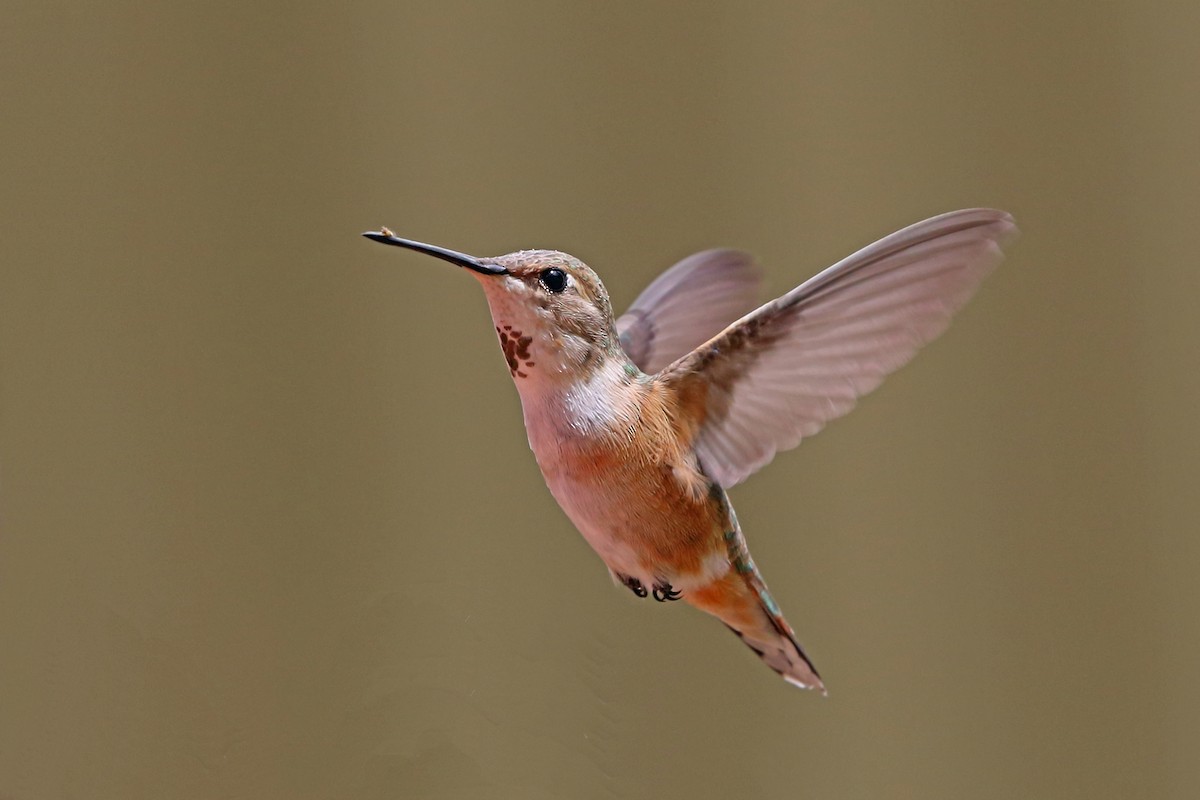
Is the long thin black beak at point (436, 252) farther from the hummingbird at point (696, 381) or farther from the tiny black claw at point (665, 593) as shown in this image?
the tiny black claw at point (665, 593)

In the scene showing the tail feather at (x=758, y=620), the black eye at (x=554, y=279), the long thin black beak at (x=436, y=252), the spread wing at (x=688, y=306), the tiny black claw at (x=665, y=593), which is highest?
the long thin black beak at (x=436, y=252)

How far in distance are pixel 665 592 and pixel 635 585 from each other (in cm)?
2

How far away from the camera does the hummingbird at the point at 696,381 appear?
0.63 m

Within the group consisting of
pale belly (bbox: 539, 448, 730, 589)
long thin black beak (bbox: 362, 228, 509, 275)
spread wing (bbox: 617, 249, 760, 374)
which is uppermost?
long thin black beak (bbox: 362, 228, 509, 275)

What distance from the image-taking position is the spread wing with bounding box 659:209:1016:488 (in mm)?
633

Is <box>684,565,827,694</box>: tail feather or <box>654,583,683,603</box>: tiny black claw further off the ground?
<box>654,583,683,603</box>: tiny black claw

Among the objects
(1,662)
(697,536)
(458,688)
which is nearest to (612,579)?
(697,536)

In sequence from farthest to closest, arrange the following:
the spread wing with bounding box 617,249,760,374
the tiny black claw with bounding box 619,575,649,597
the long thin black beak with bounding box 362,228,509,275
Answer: the spread wing with bounding box 617,249,760,374 < the tiny black claw with bounding box 619,575,649,597 < the long thin black beak with bounding box 362,228,509,275

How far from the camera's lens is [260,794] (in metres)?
0.70

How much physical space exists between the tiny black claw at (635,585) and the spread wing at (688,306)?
0.95 feet

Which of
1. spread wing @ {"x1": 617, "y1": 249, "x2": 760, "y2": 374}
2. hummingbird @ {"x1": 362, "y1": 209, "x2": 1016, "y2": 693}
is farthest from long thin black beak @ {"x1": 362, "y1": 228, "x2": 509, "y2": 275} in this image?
spread wing @ {"x1": 617, "y1": 249, "x2": 760, "y2": 374}

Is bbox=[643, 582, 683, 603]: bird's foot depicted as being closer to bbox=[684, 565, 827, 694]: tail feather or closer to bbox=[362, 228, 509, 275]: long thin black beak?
bbox=[684, 565, 827, 694]: tail feather

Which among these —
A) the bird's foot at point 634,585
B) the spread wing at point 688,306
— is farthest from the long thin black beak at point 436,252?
the spread wing at point 688,306

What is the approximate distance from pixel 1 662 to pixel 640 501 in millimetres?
520
